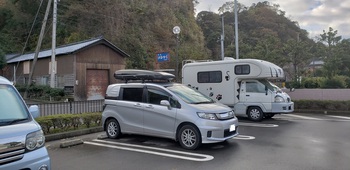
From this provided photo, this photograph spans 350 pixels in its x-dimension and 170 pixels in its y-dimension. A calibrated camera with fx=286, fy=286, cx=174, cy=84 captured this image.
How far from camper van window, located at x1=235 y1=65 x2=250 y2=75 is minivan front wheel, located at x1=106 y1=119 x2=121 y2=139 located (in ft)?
20.3

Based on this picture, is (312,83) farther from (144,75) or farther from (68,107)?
(68,107)

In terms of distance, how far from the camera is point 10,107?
4164 millimetres

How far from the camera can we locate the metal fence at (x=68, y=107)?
1213 centimetres

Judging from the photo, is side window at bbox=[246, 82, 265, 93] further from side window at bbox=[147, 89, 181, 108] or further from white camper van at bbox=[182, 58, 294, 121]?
side window at bbox=[147, 89, 181, 108]

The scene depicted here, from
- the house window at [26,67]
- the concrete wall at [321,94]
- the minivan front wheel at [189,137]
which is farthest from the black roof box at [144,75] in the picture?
the house window at [26,67]

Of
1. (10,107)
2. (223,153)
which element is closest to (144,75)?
(223,153)

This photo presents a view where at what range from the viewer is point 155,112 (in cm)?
754

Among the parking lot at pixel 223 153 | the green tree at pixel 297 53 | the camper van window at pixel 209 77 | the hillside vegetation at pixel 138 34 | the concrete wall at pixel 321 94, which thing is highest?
the hillside vegetation at pixel 138 34

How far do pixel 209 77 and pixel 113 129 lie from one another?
6.22 m

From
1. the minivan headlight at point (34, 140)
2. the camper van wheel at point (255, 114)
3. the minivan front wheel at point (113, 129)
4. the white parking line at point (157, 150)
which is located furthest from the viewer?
the camper van wheel at point (255, 114)

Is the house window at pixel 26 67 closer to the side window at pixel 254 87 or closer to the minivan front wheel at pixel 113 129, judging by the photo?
the minivan front wheel at pixel 113 129

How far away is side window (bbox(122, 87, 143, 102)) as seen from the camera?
26.5 feet

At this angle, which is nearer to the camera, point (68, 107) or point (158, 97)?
point (158, 97)

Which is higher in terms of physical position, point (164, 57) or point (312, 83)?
point (164, 57)
